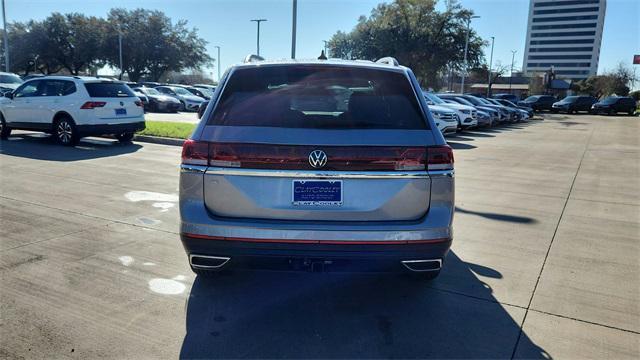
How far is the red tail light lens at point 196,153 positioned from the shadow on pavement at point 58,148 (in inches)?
307

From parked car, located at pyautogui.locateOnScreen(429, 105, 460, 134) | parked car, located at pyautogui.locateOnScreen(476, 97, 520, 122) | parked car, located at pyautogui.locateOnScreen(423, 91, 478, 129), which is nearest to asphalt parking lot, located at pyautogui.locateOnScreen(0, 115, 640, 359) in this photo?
parked car, located at pyautogui.locateOnScreen(429, 105, 460, 134)

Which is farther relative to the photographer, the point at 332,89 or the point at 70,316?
the point at 332,89

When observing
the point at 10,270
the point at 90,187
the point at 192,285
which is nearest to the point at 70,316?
the point at 192,285

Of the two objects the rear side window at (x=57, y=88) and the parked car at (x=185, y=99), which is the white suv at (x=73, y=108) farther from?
the parked car at (x=185, y=99)

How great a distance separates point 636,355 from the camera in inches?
119

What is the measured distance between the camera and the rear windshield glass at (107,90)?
11297mm

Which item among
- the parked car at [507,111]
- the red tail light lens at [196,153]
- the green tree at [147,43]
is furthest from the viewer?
the green tree at [147,43]

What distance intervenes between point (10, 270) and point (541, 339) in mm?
4265

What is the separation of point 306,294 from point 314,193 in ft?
3.77

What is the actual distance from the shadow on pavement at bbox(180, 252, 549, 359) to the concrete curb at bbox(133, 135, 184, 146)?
8.97 metres

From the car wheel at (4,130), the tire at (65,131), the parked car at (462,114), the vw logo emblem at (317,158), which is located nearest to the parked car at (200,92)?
the parked car at (462,114)

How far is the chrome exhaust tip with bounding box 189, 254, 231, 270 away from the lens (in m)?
3.06

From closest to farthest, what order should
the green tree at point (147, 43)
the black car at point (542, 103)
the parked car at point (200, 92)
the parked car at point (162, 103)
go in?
the parked car at point (162, 103), the parked car at point (200, 92), the black car at point (542, 103), the green tree at point (147, 43)

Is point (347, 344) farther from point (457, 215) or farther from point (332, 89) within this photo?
point (457, 215)
